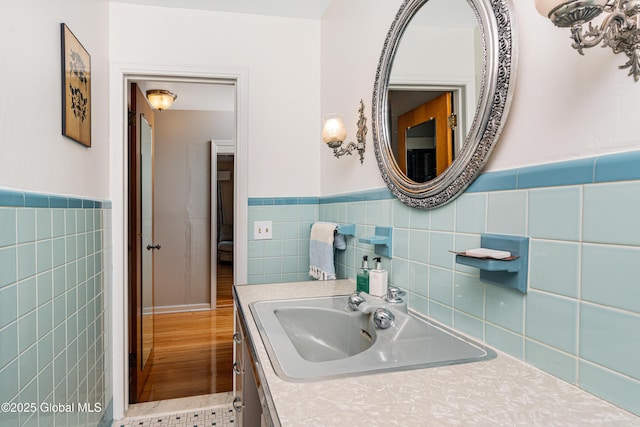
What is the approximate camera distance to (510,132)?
2.93 feet

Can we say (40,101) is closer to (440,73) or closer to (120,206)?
(120,206)

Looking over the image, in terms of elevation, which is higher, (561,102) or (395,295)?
(561,102)

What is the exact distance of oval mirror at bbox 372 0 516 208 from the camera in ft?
2.99

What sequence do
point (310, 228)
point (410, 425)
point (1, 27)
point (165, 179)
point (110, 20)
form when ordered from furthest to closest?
point (165, 179)
point (310, 228)
point (110, 20)
point (1, 27)
point (410, 425)

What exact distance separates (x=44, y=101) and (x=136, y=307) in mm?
1531

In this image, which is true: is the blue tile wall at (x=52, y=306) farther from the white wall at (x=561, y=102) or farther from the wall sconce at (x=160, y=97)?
the wall sconce at (x=160, y=97)

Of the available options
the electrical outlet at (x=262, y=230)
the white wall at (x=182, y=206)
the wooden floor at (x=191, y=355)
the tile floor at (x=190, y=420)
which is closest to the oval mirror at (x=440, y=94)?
the electrical outlet at (x=262, y=230)

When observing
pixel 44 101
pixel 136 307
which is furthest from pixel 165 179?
pixel 44 101

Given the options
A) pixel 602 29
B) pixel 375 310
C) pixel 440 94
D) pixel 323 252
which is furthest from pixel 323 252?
pixel 602 29

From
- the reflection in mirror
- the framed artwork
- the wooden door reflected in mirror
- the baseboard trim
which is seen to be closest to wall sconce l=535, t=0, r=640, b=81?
the reflection in mirror

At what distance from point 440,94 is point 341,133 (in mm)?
728

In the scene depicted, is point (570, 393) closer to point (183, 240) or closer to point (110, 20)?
point (110, 20)

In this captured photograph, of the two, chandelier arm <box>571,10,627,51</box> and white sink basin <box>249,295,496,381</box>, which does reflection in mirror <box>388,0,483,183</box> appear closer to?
chandelier arm <box>571,10,627,51</box>

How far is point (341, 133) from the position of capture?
182cm
